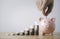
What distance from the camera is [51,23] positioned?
0.93 meters

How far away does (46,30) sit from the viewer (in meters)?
0.94

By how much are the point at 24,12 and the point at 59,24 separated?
2.08 feet

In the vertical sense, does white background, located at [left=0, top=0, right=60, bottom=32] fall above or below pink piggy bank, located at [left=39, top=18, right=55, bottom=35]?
above

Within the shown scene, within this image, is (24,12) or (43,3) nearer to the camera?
(43,3)

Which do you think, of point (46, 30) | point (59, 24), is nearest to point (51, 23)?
point (46, 30)

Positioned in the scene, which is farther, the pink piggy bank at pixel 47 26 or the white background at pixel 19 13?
the white background at pixel 19 13

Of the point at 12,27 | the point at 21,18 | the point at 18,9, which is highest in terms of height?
the point at 18,9

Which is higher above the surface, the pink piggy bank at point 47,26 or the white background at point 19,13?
the white background at point 19,13

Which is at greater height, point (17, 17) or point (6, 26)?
point (17, 17)

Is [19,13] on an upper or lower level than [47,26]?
upper

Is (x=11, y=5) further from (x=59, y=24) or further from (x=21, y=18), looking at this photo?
(x=59, y=24)

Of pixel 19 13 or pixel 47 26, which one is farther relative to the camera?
pixel 19 13

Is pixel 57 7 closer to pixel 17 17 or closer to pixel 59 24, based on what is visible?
pixel 59 24

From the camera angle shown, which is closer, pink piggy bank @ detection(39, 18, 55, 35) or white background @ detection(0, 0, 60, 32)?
pink piggy bank @ detection(39, 18, 55, 35)
